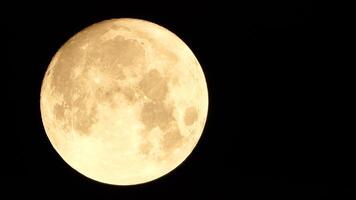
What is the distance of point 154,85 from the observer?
6516mm

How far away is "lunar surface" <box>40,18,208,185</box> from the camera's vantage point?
6375 millimetres

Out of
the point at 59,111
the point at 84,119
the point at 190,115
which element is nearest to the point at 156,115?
the point at 190,115

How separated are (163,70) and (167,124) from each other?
0.71 metres

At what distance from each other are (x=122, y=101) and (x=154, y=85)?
48cm

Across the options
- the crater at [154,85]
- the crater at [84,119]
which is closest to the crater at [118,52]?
the crater at [154,85]

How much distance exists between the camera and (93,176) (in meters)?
7.25

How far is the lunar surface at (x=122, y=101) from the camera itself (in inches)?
251

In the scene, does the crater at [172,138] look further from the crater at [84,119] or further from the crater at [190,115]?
the crater at [84,119]

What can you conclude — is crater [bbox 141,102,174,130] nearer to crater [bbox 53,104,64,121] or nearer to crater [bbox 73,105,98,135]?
crater [bbox 73,105,98,135]

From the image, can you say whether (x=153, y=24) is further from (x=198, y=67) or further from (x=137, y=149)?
(x=137, y=149)

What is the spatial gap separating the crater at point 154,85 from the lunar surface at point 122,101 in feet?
0.04

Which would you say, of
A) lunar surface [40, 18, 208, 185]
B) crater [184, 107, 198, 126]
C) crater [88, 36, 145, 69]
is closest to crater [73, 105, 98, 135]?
lunar surface [40, 18, 208, 185]

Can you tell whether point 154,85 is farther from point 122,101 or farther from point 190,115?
point 190,115

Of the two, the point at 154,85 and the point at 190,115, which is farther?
the point at 190,115
